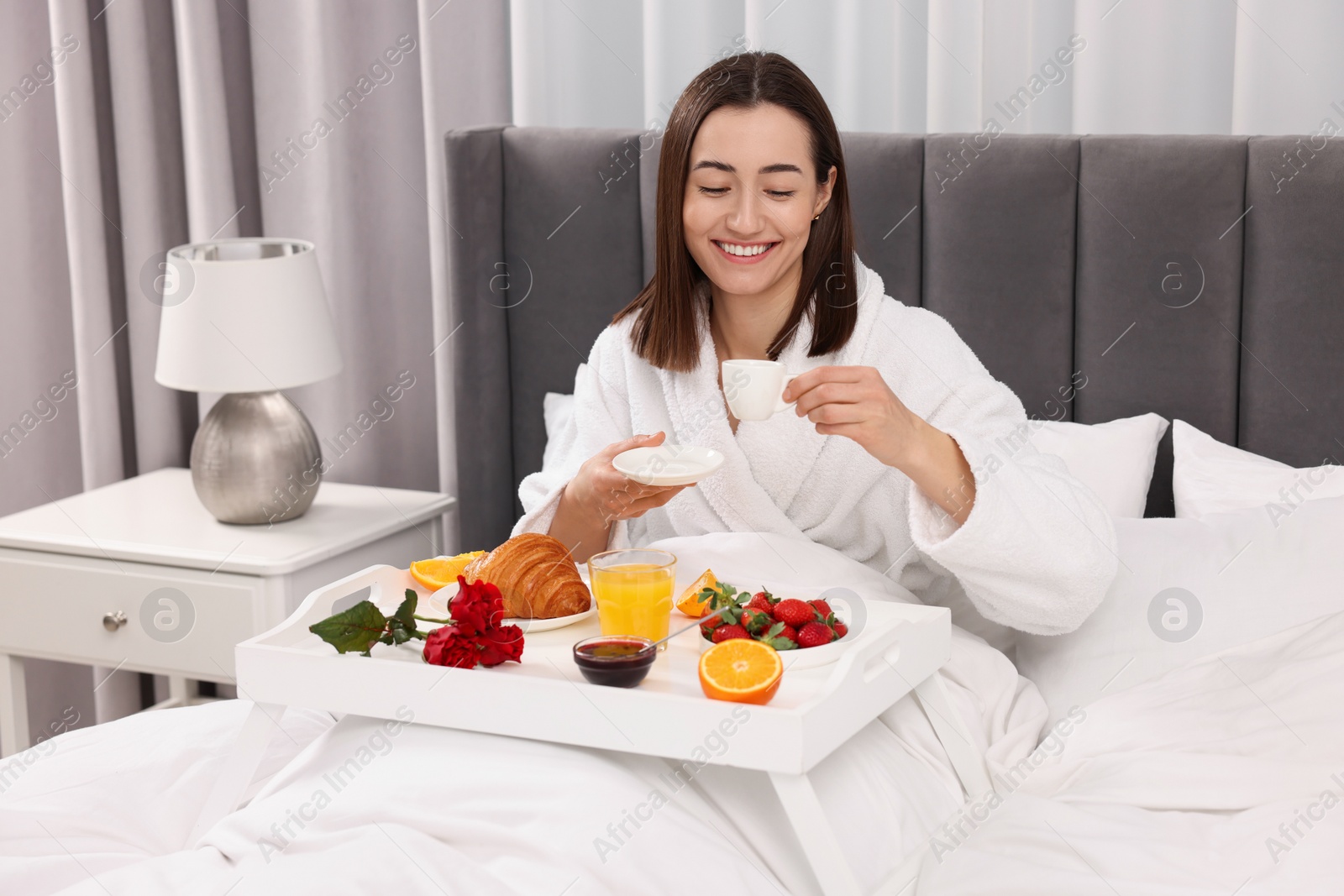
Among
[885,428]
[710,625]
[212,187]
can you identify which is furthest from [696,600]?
[212,187]

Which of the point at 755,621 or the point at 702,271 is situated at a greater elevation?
the point at 702,271

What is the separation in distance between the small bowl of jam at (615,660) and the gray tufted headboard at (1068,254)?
101 cm

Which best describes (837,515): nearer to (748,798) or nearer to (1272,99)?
(748,798)

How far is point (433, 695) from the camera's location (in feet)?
4.01

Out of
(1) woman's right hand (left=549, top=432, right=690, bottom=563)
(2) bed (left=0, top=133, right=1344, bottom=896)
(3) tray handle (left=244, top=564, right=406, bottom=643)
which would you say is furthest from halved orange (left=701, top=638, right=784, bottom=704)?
(3) tray handle (left=244, top=564, right=406, bottom=643)

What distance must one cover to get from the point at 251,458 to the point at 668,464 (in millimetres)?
1068

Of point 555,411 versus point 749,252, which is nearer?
point 749,252

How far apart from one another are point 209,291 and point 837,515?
1157 millimetres

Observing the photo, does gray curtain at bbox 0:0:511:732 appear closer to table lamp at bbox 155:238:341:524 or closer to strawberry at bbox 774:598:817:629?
table lamp at bbox 155:238:341:524

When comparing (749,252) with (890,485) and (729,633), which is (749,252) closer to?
(890,485)

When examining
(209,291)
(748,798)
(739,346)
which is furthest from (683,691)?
(209,291)

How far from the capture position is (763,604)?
1.35 metres

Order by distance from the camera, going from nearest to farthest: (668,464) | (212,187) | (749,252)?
(668,464) → (749,252) → (212,187)

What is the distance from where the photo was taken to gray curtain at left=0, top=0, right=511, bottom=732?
8.28 feet
